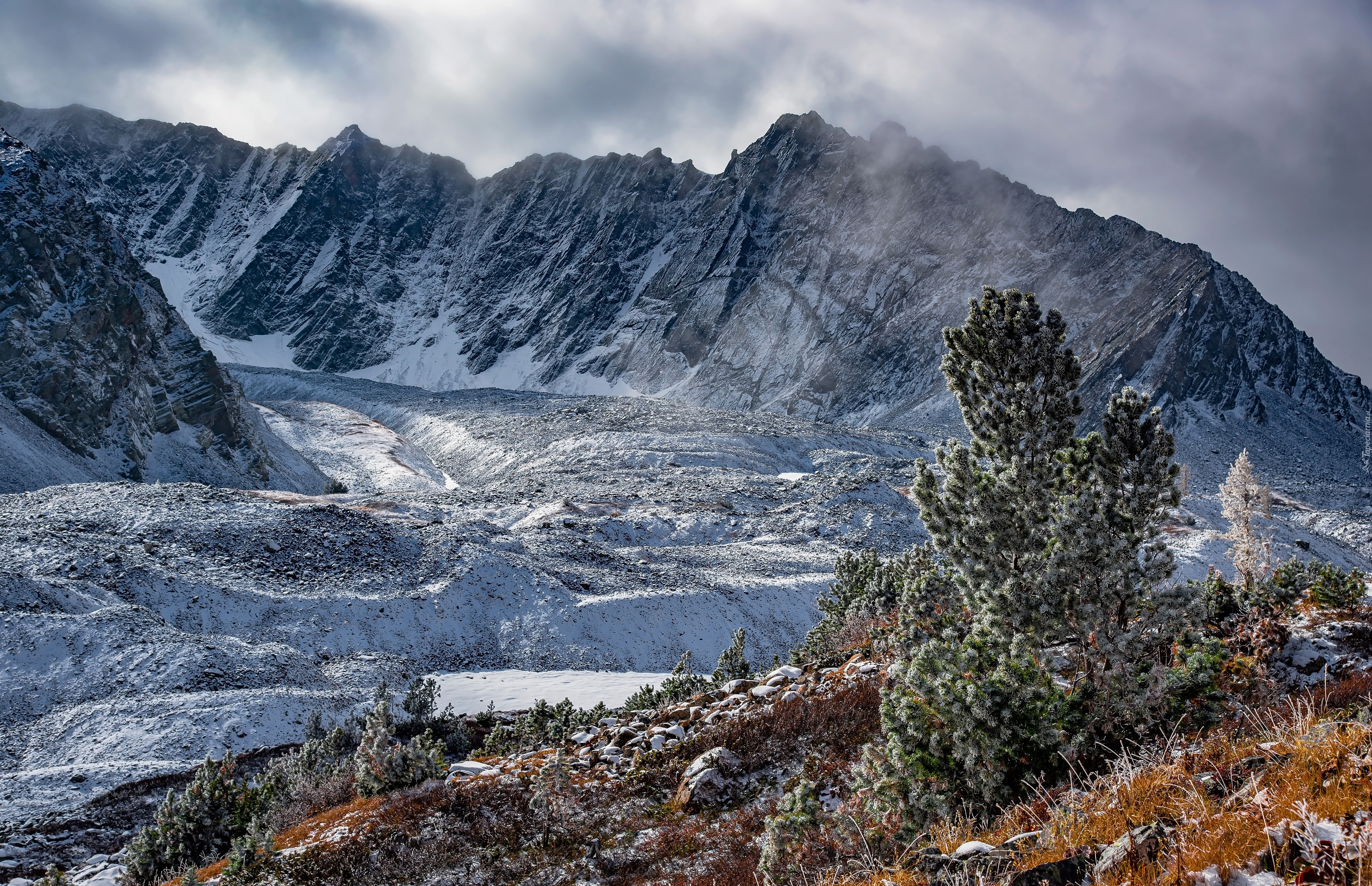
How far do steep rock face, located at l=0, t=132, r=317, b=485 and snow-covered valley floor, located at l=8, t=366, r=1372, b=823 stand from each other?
30.2m

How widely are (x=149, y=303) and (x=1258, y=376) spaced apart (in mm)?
183127

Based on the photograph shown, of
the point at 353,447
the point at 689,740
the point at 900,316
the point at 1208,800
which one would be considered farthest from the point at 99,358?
the point at 900,316

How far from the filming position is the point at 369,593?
102 ft

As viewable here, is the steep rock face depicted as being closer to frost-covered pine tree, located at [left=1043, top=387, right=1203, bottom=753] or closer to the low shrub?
the low shrub

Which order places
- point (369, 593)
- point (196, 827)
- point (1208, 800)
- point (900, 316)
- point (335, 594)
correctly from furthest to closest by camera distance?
point (900, 316) < point (369, 593) < point (335, 594) < point (196, 827) < point (1208, 800)

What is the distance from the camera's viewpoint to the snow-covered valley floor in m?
20.0

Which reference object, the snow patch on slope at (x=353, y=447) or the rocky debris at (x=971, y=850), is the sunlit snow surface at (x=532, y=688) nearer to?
the rocky debris at (x=971, y=850)

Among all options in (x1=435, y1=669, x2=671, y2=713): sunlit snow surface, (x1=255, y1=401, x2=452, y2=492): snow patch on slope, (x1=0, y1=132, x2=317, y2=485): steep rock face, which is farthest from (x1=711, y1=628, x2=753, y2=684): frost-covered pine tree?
(x1=0, y1=132, x2=317, y2=485): steep rock face

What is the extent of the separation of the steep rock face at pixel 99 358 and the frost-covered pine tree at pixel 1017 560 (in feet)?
247

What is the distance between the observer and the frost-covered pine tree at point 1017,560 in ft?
22.5

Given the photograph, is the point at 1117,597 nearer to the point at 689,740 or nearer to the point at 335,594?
the point at 689,740

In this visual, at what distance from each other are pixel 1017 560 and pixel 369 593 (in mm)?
29226

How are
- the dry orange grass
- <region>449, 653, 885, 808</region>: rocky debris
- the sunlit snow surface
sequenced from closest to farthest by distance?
the dry orange grass → <region>449, 653, 885, 808</region>: rocky debris → the sunlit snow surface

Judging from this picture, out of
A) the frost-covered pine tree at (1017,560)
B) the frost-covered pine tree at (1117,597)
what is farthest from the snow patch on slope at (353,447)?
the frost-covered pine tree at (1117,597)
